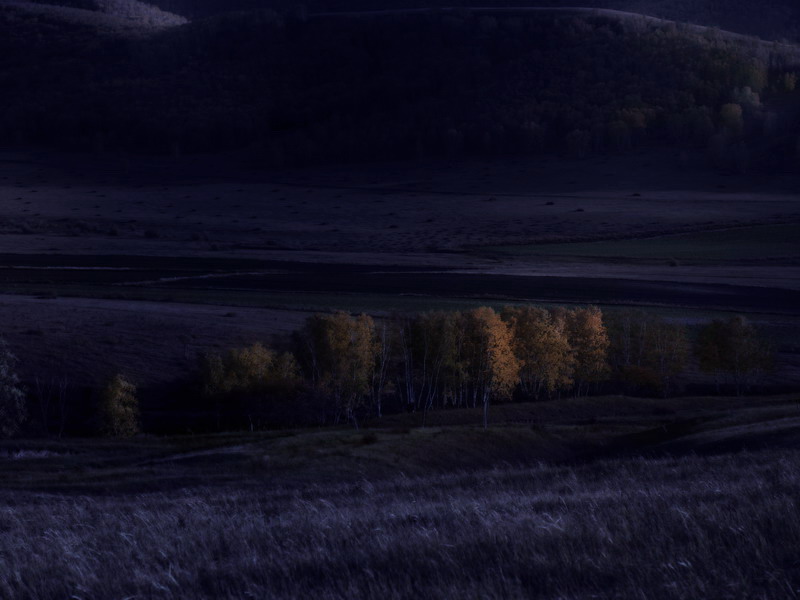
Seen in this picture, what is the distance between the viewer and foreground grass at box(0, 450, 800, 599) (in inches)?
231

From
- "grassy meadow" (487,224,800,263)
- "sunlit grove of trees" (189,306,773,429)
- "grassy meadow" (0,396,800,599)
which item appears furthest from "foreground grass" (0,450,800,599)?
"grassy meadow" (487,224,800,263)

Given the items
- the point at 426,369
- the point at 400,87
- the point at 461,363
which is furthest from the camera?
the point at 400,87

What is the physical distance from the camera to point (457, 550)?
6.84 metres

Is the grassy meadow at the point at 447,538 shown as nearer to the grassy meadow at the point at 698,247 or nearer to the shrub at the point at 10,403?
the shrub at the point at 10,403

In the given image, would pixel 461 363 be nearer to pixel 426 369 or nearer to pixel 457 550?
pixel 426 369

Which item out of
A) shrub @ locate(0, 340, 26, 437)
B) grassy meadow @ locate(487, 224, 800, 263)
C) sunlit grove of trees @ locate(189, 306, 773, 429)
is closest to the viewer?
shrub @ locate(0, 340, 26, 437)

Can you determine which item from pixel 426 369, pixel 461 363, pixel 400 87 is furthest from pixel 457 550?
pixel 400 87

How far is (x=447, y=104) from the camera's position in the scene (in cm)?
15200

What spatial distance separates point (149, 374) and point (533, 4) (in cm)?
15545

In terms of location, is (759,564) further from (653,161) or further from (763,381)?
(653,161)

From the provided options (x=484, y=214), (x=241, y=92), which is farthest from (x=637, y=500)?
(x=241, y=92)

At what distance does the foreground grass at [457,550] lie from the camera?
5.88m

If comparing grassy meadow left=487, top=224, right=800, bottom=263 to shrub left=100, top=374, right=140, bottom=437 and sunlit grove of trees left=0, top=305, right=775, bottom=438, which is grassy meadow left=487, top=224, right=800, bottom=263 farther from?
shrub left=100, top=374, right=140, bottom=437

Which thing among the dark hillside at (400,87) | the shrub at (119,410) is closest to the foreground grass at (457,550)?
the shrub at (119,410)
